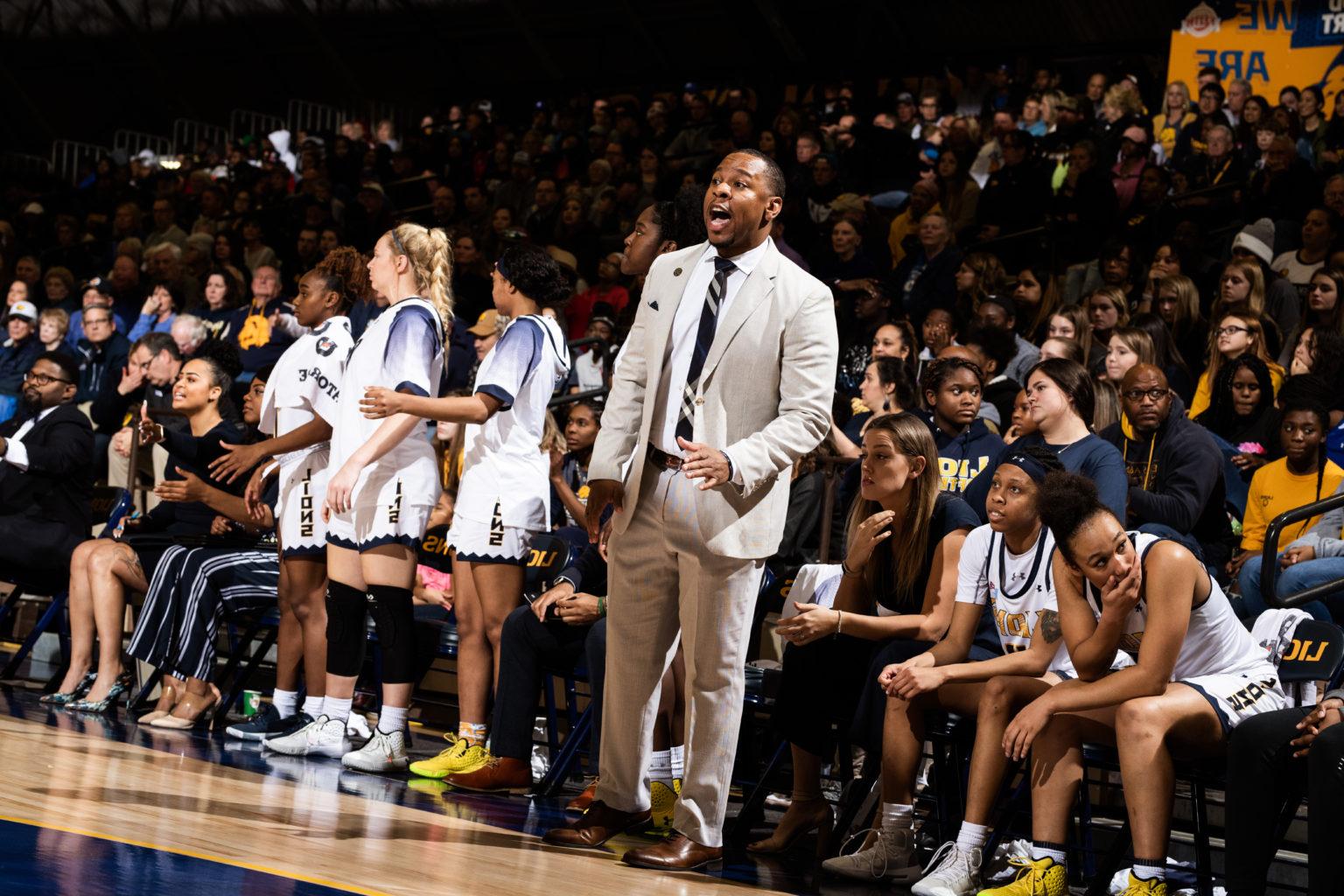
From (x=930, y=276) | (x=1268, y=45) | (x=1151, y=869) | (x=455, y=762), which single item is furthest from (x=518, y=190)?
(x=1151, y=869)

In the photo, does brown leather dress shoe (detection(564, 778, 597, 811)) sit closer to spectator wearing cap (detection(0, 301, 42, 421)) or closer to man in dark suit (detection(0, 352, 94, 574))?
man in dark suit (detection(0, 352, 94, 574))

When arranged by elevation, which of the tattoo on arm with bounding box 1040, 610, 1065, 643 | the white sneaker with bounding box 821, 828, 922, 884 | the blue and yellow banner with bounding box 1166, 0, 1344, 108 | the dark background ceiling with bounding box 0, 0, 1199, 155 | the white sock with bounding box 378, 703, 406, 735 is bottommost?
the white sneaker with bounding box 821, 828, 922, 884

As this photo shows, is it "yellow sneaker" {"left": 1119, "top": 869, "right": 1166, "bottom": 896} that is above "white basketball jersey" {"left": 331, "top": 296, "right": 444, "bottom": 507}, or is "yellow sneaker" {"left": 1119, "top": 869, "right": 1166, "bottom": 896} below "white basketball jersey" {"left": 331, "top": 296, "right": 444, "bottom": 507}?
below

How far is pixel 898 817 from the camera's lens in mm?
4098

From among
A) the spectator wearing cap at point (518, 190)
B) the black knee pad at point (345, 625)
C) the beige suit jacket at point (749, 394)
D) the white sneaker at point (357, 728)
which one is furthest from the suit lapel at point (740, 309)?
the spectator wearing cap at point (518, 190)

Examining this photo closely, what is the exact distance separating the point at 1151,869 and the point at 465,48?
16.0 m

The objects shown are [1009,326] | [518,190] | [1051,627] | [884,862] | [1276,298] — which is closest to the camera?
[884,862]

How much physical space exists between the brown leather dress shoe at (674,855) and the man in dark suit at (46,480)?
3921mm

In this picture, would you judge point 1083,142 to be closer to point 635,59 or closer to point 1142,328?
point 1142,328

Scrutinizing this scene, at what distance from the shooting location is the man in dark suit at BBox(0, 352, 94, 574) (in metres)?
6.62

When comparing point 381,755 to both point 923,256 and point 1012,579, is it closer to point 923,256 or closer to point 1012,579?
point 1012,579

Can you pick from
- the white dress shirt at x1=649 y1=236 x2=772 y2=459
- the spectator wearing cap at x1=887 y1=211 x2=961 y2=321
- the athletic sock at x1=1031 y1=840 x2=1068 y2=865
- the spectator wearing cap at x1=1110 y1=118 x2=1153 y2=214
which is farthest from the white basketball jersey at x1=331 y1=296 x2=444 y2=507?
the spectator wearing cap at x1=1110 y1=118 x2=1153 y2=214

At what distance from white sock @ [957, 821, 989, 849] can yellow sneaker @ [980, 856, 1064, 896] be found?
14cm

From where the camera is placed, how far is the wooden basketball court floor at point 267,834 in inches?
118
